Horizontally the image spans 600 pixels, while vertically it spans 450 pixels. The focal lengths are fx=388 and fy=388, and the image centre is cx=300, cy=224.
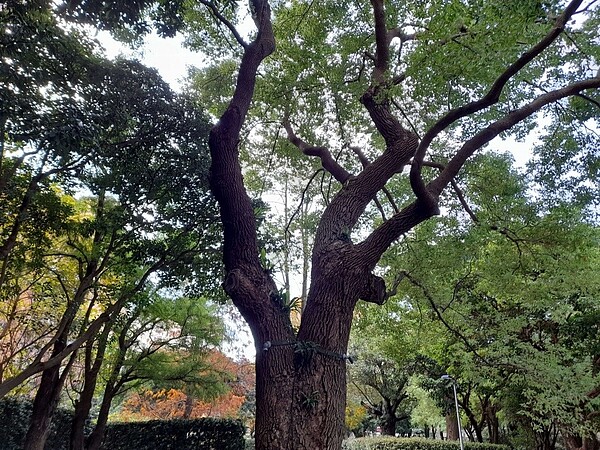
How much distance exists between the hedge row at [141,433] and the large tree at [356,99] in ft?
23.0

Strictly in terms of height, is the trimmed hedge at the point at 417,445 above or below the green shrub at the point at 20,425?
below

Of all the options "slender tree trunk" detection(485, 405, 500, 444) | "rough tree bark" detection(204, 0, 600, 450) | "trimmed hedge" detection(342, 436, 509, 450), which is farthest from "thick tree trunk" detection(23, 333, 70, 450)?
"slender tree trunk" detection(485, 405, 500, 444)

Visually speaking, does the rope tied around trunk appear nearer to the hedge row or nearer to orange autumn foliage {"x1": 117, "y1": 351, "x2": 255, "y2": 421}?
the hedge row

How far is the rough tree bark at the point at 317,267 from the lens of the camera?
236 cm

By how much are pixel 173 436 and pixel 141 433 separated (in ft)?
2.30

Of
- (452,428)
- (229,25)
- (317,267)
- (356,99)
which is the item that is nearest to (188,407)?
(452,428)

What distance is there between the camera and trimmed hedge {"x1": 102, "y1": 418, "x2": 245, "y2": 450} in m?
8.40

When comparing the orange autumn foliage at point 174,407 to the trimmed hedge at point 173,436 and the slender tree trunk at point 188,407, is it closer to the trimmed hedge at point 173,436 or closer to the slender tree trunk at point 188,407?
the slender tree trunk at point 188,407

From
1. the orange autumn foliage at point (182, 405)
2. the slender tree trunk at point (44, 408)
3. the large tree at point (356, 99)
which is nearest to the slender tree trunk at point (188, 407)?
the orange autumn foliage at point (182, 405)

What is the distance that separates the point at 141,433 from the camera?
849cm

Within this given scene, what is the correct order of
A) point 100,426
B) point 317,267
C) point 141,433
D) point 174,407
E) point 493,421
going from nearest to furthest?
1. point 317,267
2. point 100,426
3. point 141,433
4. point 174,407
5. point 493,421

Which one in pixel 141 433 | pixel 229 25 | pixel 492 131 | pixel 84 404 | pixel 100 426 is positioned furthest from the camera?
pixel 141 433

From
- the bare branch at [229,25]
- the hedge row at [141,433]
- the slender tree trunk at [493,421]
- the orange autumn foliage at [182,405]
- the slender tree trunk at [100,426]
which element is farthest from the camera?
the slender tree trunk at [493,421]

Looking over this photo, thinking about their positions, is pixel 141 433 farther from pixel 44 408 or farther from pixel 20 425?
pixel 44 408
